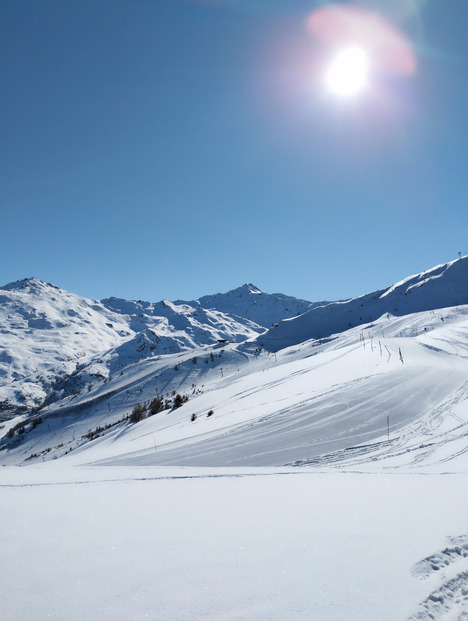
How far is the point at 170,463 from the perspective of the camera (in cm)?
912

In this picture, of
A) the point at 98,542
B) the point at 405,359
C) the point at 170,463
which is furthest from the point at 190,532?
the point at 405,359

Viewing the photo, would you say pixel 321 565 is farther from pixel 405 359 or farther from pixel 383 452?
pixel 405 359

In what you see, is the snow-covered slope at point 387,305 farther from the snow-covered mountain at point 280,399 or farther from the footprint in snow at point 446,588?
the footprint in snow at point 446,588

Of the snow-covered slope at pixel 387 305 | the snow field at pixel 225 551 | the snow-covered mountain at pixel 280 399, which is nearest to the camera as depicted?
the snow field at pixel 225 551

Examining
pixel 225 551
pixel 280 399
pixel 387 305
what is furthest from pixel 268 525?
pixel 387 305

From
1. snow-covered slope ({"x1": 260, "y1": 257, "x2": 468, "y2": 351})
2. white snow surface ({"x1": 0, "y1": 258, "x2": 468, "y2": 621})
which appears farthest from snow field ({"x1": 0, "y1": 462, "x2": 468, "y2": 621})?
snow-covered slope ({"x1": 260, "y1": 257, "x2": 468, "y2": 351})

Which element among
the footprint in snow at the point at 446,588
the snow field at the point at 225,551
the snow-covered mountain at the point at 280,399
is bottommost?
the snow-covered mountain at the point at 280,399

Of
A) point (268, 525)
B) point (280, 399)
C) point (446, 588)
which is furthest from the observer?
point (280, 399)

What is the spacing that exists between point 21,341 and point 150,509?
20394 cm

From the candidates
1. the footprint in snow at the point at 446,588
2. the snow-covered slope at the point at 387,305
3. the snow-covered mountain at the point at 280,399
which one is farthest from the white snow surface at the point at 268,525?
the snow-covered slope at the point at 387,305

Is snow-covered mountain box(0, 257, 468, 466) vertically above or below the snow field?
below

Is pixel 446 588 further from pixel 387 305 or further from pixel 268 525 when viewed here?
pixel 387 305

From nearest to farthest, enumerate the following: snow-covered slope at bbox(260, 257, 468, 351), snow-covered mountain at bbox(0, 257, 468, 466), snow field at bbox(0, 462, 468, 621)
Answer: snow field at bbox(0, 462, 468, 621) → snow-covered mountain at bbox(0, 257, 468, 466) → snow-covered slope at bbox(260, 257, 468, 351)

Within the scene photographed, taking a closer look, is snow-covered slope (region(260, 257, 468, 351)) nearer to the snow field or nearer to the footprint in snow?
the snow field
